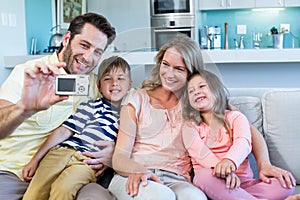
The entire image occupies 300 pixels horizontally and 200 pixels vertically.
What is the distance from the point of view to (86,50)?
1.77 metres

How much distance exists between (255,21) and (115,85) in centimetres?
423

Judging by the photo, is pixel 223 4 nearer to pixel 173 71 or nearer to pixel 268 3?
pixel 268 3

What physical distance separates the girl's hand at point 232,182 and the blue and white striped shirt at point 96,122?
46 cm

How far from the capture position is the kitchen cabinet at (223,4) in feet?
17.1

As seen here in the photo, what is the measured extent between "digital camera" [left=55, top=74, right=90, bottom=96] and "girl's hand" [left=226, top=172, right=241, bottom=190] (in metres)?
0.60

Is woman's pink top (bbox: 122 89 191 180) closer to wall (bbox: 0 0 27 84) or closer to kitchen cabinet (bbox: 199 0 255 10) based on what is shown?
wall (bbox: 0 0 27 84)

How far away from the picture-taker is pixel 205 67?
168 centimetres

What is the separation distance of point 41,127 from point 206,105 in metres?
0.66

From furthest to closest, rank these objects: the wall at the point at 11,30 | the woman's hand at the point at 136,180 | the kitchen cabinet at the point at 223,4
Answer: the kitchen cabinet at the point at 223,4 → the wall at the point at 11,30 → the woman's hand at the point at 136,180

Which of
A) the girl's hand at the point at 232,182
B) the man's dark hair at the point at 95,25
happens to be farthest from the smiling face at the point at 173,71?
the girl's hand at the point at 232,182

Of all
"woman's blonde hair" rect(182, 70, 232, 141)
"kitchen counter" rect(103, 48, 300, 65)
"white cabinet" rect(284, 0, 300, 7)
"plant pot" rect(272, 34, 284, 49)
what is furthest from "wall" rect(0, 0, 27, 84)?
"white cabinet" rect(284, 0, 300, 7)

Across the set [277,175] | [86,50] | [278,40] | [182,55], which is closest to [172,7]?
[278,40]

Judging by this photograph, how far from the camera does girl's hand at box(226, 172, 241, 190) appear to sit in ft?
5.11

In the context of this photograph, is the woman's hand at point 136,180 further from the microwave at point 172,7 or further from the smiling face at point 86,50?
the microwave at point 172,7
